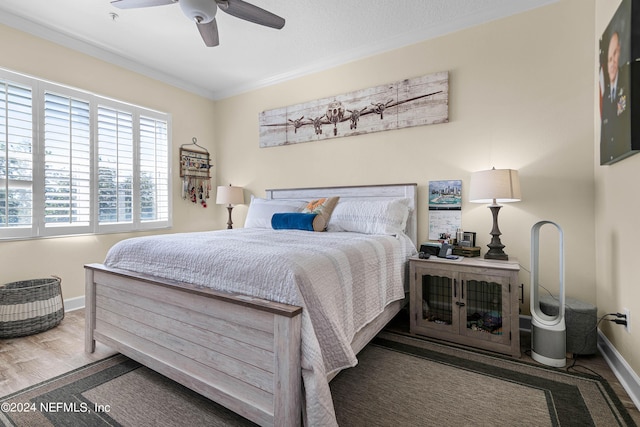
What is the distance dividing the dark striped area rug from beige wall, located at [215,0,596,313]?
3.23 ft

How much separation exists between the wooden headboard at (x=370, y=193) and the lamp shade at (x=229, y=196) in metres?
0.55

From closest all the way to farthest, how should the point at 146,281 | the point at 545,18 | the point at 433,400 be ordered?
the point at 433,400 → the point at 146,281 → the point at 545,18

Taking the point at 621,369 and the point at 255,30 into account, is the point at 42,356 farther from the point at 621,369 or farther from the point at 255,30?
the point at 621,369

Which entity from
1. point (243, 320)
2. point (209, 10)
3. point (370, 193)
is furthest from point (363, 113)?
point (243, 320)

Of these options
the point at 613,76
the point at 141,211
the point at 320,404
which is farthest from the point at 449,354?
the point at 141,211

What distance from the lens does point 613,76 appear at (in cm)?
179

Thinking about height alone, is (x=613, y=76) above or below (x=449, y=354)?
above

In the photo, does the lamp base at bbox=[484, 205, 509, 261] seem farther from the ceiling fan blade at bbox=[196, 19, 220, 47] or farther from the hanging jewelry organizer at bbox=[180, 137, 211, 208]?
the hanging jewelry organizer at bbox=[180, 137, 211, 208]

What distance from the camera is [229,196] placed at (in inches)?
159

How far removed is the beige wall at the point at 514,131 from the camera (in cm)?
237

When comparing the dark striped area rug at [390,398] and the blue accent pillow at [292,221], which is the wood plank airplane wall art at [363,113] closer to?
the blue accent pillow at [292,221]

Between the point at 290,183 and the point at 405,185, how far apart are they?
1501 millimetres

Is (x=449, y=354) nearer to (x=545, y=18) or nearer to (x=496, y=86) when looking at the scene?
(x=496, y=86)

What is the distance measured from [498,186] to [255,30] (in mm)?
2601
